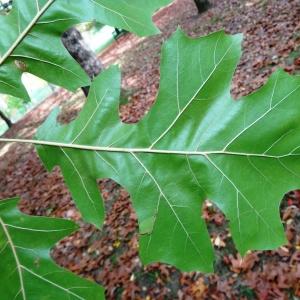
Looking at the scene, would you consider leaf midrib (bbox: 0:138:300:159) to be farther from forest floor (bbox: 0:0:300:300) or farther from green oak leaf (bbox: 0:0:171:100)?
forest floor (bbox: 0:0:300:300)

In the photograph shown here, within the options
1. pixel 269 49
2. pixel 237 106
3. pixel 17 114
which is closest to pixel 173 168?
pixel 237 106

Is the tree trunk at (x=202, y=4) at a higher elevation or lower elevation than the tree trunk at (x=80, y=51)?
lower

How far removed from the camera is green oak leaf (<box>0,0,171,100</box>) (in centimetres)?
134

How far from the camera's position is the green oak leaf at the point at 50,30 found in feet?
4.38

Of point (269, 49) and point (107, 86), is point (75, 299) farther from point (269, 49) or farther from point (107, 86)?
→ point (269, 49)

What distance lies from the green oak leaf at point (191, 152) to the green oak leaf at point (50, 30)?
0.19m

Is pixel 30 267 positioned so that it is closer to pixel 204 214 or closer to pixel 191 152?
pixel 191 152

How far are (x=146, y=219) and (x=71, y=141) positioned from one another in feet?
1.27

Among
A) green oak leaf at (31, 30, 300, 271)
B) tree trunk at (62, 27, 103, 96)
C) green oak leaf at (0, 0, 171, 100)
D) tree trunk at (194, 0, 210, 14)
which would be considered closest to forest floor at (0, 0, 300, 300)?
tree trunk at (194, 0, 210, 14)

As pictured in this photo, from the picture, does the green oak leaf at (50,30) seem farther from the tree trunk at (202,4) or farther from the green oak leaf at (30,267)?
the tree trunk at (202,4)

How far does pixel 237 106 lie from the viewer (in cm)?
116

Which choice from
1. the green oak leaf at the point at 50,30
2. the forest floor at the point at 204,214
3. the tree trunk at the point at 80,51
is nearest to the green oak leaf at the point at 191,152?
the green oak leaf at the point at 50,30

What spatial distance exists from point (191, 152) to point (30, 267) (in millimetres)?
703

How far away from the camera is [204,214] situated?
13.0ft
